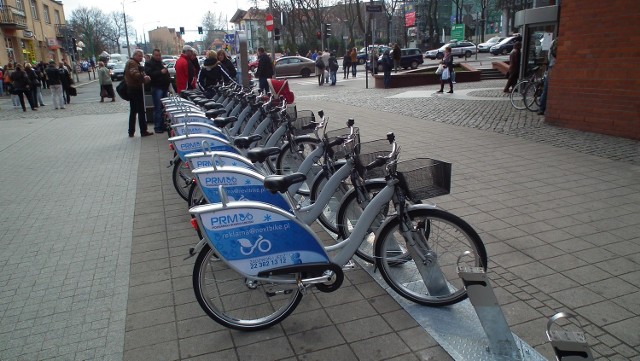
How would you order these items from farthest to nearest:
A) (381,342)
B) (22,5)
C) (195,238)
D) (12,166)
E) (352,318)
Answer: (22,5) < (12,166) < (195,238) < (352,318) < (381,342)

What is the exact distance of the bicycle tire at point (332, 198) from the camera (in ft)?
14.0

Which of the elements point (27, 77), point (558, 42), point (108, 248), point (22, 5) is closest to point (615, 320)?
point (108, 248)

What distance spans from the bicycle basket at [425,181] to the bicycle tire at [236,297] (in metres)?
0.97

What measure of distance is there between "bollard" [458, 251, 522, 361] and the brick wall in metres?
6.68

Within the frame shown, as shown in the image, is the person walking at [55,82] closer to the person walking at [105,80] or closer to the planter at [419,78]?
the person walking at [105,80]

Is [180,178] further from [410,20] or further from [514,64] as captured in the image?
[410,20]

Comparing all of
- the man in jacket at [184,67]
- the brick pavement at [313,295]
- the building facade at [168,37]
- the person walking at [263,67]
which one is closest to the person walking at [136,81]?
the man in jacket at [184,67]

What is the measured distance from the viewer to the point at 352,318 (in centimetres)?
328

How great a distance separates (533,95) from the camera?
11227 millimetres

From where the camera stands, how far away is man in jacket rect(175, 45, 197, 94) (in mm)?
11027

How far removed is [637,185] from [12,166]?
32.0ft

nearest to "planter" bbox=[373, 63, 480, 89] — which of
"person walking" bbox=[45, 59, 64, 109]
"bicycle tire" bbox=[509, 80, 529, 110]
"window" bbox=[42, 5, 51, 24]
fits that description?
"bicycle tire" bbox=[509, 80, 529, 110]

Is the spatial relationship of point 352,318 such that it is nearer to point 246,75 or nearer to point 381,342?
point 381,342

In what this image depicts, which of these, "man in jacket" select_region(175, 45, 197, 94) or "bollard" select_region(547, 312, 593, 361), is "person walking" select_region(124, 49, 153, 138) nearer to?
"man in jacket" select_region(175, 45, 197, 94)
